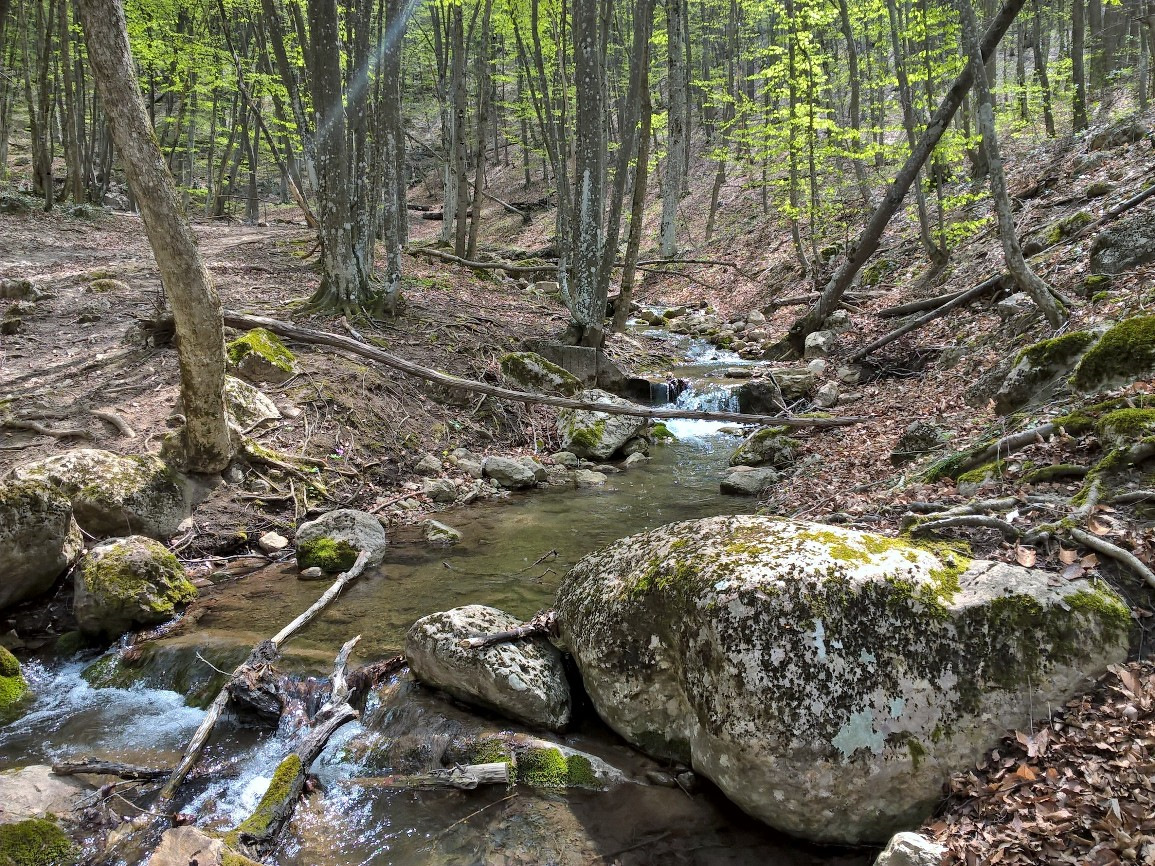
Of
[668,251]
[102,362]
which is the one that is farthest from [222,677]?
[668,251]

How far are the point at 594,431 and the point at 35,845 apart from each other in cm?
817

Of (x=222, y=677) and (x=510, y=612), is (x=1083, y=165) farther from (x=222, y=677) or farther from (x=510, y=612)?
(x=222, y=677)

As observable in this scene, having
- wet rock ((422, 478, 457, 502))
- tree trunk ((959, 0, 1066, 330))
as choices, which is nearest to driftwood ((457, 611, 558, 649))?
wet rock ((422, 478, 457, 502))

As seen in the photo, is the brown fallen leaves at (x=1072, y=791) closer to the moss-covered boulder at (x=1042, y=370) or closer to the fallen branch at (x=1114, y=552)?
the fallen branch at (x=1114, y=552)

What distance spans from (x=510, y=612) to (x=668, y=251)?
63.7ft

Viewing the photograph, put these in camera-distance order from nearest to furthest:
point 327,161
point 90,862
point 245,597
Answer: point 90,862 → point 245,597 → point 327,161

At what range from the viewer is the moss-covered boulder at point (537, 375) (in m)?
11.1

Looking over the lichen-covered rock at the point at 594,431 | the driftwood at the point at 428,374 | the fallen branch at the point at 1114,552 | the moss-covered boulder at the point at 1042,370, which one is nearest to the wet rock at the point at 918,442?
the moss-covered boulder at the point at 1042,370

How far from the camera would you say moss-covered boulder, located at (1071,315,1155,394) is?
16.8 feet

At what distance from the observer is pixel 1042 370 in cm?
648

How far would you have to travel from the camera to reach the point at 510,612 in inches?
220

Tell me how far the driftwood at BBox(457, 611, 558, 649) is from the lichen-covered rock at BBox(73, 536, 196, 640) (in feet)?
10.3

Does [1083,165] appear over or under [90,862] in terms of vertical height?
over

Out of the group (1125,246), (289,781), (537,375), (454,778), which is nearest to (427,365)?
(537,375)
